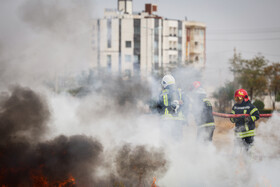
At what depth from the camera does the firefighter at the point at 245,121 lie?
9070 millimetres

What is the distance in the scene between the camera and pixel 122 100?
23.0 meters

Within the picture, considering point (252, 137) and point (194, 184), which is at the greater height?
point (252, 137)

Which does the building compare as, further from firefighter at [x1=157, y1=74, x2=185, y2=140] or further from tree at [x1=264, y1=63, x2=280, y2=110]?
firefighter at [x1=157, y1=74, x2=185, y2=140]

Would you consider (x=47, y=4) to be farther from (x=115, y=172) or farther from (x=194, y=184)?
(x=194, y=184)

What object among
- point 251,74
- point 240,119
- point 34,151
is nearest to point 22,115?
point 34,151

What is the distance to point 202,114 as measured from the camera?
9836 millimetres

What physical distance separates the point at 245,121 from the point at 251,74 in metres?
33.2

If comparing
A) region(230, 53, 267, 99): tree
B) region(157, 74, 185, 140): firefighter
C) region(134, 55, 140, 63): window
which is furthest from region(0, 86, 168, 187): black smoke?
region(134, 55, 140, 63): window

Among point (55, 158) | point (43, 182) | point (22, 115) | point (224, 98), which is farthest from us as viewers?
point (224, 98)

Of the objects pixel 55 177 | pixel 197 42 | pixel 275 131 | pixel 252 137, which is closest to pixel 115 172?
pixel 55 177

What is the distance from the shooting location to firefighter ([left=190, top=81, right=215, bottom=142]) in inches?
386

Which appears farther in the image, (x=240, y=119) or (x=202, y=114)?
(x=202, y=114)

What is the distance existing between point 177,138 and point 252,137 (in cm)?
169

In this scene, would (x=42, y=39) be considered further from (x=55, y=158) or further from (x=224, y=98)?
(x=224, y=98)
